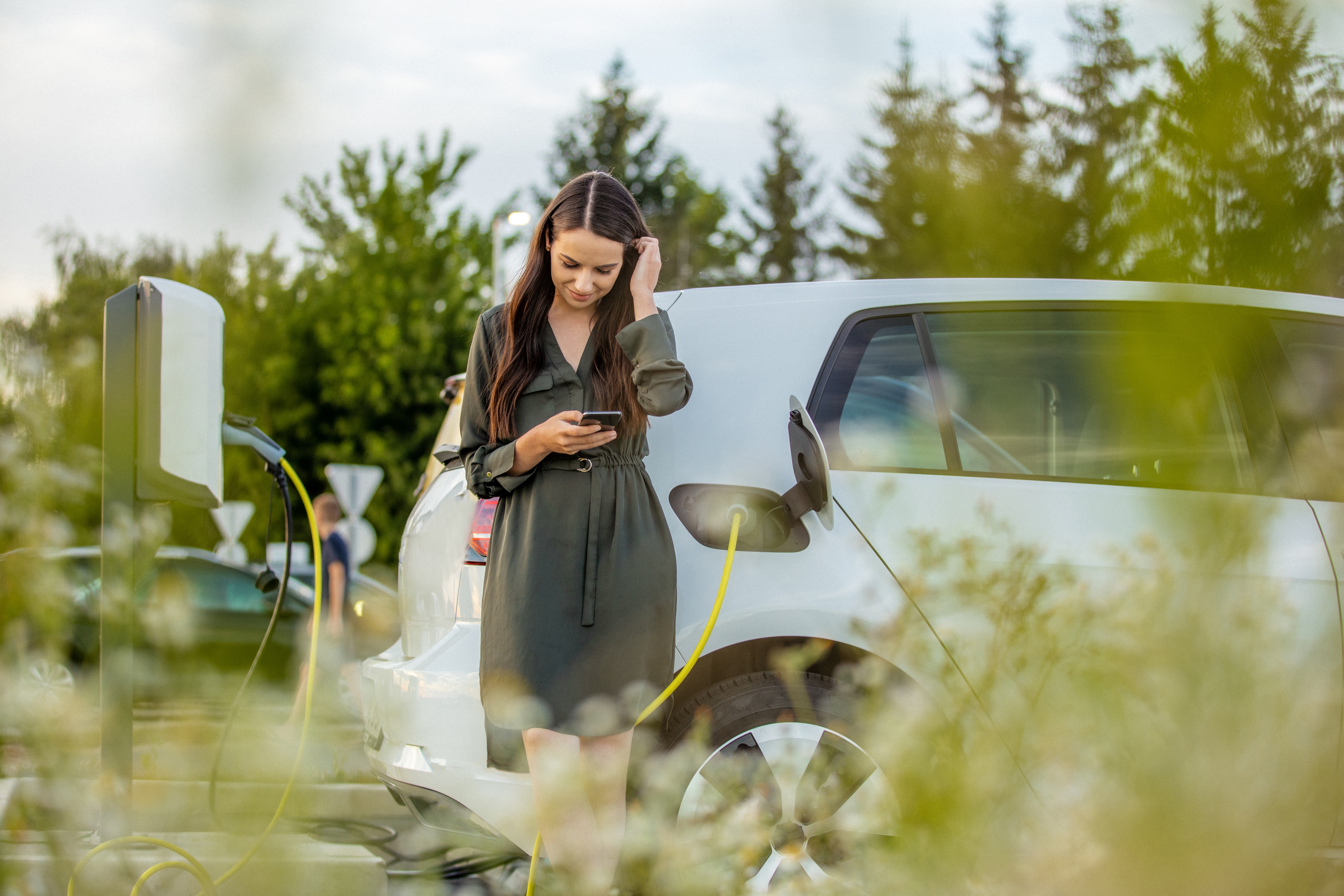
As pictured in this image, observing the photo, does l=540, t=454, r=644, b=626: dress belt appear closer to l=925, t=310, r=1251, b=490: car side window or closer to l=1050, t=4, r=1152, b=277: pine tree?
l=925, t=310, r=1251, b=490: car side window

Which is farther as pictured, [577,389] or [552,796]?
[577,389]

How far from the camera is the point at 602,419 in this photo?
197cm

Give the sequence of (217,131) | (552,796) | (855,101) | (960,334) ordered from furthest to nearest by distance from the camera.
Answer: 1. (960,334)
2. (552,796)
3. (855,101)
4. (217,131)

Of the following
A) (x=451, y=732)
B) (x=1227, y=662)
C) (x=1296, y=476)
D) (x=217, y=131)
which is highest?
(x=217, y=131)

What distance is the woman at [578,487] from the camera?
6.59 feet

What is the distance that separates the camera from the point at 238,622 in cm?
905

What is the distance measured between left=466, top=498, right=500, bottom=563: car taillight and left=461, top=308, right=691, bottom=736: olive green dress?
335mm

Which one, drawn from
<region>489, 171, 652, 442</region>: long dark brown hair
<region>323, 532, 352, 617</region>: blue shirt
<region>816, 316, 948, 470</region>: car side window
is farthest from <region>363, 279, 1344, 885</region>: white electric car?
<region>323, 532, 352, 617</region>: blue shirt

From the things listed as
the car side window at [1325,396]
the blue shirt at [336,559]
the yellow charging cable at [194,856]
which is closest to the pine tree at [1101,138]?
the car side window at [1325,396]

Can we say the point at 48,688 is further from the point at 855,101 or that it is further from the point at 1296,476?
the point at 1296,476

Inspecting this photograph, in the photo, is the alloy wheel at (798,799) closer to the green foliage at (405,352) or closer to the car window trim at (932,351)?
the car window trim at (932,351)

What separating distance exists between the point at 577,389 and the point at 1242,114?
1.64 meters

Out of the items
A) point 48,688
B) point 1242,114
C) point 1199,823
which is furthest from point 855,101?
point 48,688

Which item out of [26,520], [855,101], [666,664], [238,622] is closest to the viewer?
[855,101]
